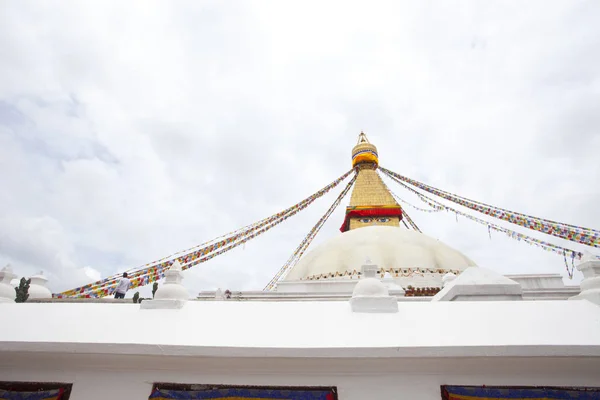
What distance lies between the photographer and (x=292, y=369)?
10.7 feet

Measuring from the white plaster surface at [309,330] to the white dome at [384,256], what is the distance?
Answer: 7581mm

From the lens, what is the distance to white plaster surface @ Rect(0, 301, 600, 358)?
3.15 m

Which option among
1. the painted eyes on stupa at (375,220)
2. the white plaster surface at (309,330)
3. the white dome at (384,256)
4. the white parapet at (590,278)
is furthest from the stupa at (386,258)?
the white plaster surface at (309,330)

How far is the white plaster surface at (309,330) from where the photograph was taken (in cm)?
315

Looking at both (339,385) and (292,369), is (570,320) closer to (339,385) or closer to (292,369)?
(339,385)

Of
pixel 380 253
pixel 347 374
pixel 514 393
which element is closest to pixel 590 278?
pixel 514 393

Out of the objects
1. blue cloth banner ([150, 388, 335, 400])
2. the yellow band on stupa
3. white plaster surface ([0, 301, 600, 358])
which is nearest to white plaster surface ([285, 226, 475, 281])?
white plaster surface ([0, 301, 600, 358])

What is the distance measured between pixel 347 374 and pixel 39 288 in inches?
266

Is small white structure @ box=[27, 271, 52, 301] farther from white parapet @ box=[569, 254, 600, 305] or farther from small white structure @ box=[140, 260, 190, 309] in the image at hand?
white parapet @ box=[569, 254, 600, 305]

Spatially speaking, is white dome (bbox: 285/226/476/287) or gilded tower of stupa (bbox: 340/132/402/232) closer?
white dome (bbox: 285/226/476/287)

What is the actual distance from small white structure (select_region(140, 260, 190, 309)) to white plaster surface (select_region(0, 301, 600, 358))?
0.38ft

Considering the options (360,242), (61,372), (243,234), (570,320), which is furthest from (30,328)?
(360,242)

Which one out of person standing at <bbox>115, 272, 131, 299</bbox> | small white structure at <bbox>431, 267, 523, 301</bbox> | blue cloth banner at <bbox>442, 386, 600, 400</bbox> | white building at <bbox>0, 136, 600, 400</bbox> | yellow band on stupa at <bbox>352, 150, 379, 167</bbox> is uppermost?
yellow band on stupa at <bbox>352, 150, 379, 167</bbox>

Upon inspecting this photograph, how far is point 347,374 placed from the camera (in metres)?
3.23
